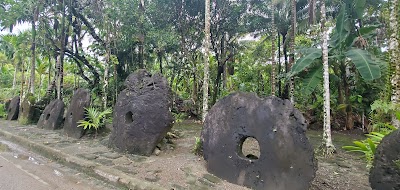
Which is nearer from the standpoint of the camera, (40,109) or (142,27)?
→ (142,27)

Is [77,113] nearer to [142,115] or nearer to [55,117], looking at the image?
[55,117]

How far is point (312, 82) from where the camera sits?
880 centimetres

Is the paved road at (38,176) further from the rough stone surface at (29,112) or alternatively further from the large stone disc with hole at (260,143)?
the rough stone surface at (29,112)

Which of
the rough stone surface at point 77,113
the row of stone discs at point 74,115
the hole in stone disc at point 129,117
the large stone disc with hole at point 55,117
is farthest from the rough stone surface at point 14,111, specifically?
the hole in stone disc at point 129,117

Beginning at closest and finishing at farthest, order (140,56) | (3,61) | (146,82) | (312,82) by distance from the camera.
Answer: (146,82) < (312,82) < (140,56) < (3,61)

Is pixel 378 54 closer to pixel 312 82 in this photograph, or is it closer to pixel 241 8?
pixel 312 82

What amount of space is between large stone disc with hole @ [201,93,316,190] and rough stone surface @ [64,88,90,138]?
4.66m

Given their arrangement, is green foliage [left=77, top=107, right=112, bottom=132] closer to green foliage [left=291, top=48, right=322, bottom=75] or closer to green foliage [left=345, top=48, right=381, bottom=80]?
green foliage [left=291, top=48, right=322, bottom=75]

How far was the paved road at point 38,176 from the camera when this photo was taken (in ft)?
14.0

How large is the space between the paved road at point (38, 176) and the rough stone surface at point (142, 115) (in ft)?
4.49

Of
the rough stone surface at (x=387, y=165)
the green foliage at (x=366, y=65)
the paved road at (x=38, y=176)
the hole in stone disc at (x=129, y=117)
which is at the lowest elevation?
the paved road at (x=38, y=176)

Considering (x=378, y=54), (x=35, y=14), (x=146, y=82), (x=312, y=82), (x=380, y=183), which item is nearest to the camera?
(x=380, y=183)

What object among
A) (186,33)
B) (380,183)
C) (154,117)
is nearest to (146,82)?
(154,117)

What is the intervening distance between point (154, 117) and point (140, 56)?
791 cm
